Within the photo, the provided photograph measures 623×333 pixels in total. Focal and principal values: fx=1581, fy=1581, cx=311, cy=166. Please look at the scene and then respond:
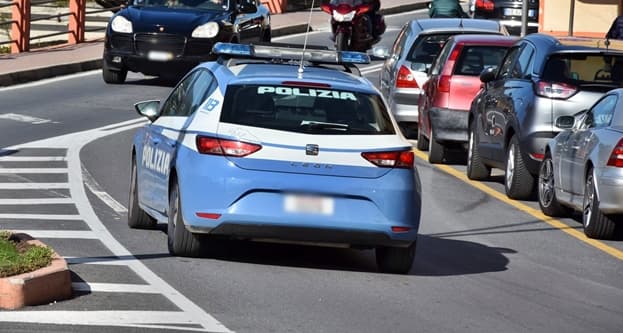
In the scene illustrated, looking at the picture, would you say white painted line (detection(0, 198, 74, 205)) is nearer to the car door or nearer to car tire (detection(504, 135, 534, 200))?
the car door

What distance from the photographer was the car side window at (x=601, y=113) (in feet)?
47.6

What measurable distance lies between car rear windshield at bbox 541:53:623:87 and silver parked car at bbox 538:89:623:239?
2.14 ft

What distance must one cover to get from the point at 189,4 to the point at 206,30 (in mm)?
1178

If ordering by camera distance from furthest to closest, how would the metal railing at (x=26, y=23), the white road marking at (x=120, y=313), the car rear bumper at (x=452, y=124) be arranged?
1. the metal railing at (x=26, y=23)
2. the car rear bumper at (x=452, y=124)
3. the white road marking at (x=120, y=313)

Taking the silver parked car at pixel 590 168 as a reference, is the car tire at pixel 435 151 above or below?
below

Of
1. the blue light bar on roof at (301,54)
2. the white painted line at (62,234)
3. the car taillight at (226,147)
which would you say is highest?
the blue light bar on roof at (301,54)

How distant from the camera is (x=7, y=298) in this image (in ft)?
29.8

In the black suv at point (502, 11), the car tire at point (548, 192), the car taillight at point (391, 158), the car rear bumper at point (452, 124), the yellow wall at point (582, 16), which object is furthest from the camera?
the black suv at point (502, 11)

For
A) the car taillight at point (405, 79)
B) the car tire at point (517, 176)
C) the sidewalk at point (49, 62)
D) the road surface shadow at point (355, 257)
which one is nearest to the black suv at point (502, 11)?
the sidewalk at point (49, 62)

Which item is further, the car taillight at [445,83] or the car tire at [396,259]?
the car taillight at [445,83]

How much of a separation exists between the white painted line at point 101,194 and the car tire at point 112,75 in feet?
31.7

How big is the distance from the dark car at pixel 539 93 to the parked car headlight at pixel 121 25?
10.2 meters

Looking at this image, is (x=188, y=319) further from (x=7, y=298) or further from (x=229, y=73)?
(x=229, y=73)

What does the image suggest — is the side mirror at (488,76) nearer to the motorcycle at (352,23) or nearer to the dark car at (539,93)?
the dark car at (539,93)
